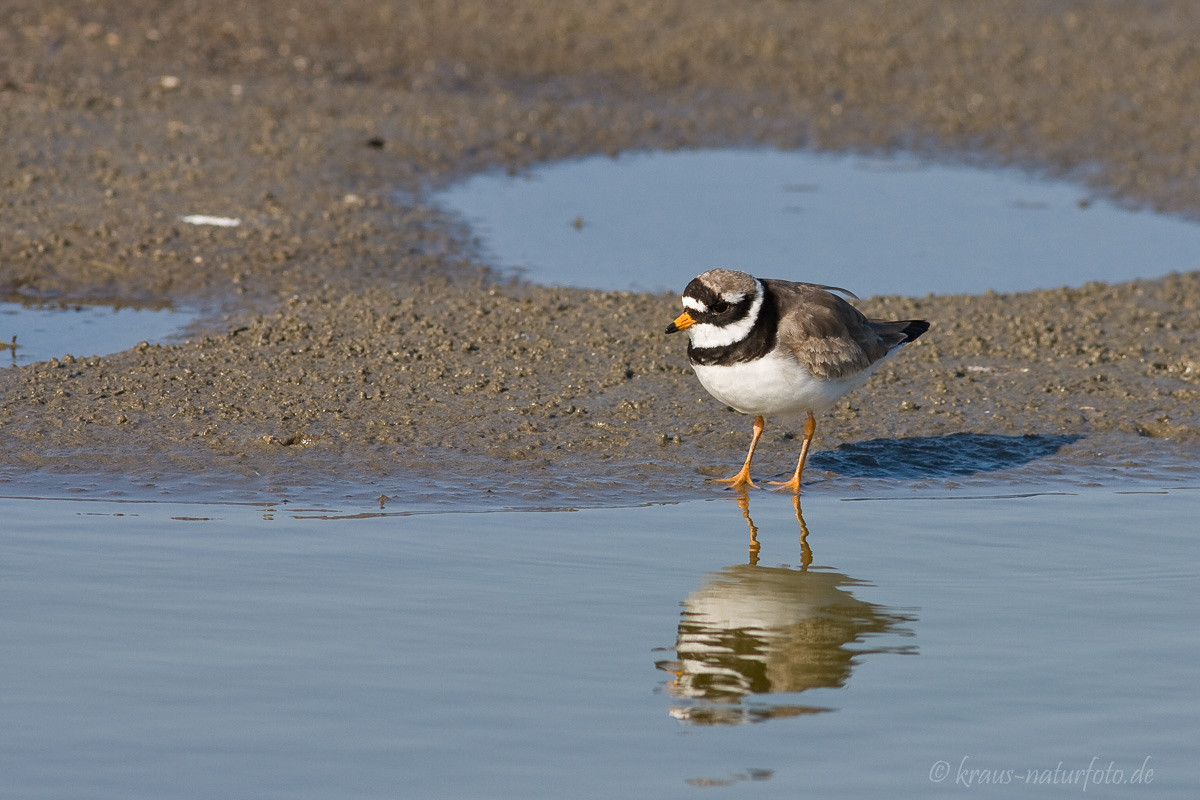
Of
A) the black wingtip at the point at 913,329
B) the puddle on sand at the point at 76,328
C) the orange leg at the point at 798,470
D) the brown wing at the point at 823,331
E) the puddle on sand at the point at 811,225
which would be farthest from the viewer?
the puddle on sand at the point at 811,225

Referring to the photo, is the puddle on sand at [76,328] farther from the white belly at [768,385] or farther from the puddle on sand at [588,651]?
the white belly at [768,385]

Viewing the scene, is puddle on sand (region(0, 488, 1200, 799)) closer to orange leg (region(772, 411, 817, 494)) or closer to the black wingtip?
orange leg (region(772, 411, 817, 494))

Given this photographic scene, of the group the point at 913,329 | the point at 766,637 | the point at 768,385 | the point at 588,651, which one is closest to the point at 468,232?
the point at 913,329

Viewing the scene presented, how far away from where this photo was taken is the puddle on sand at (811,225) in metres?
11.1

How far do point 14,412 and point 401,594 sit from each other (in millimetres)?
3314

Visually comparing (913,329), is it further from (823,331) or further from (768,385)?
(768,385)

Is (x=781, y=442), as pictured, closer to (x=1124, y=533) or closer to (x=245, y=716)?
(x=1124, y=533)

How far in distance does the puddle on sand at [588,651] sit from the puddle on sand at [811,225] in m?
4.33

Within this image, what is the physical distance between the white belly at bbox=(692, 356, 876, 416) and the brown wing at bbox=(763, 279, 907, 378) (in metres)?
0.08

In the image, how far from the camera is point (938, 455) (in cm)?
798

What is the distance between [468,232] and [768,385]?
16.9 ft

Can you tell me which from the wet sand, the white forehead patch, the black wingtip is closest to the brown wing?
the white forehead patch

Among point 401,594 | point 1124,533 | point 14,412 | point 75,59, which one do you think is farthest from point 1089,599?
point 75,59

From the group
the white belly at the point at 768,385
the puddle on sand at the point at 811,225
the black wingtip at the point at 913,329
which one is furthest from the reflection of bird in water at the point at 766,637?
the puddle on sand at the point at 811,225
